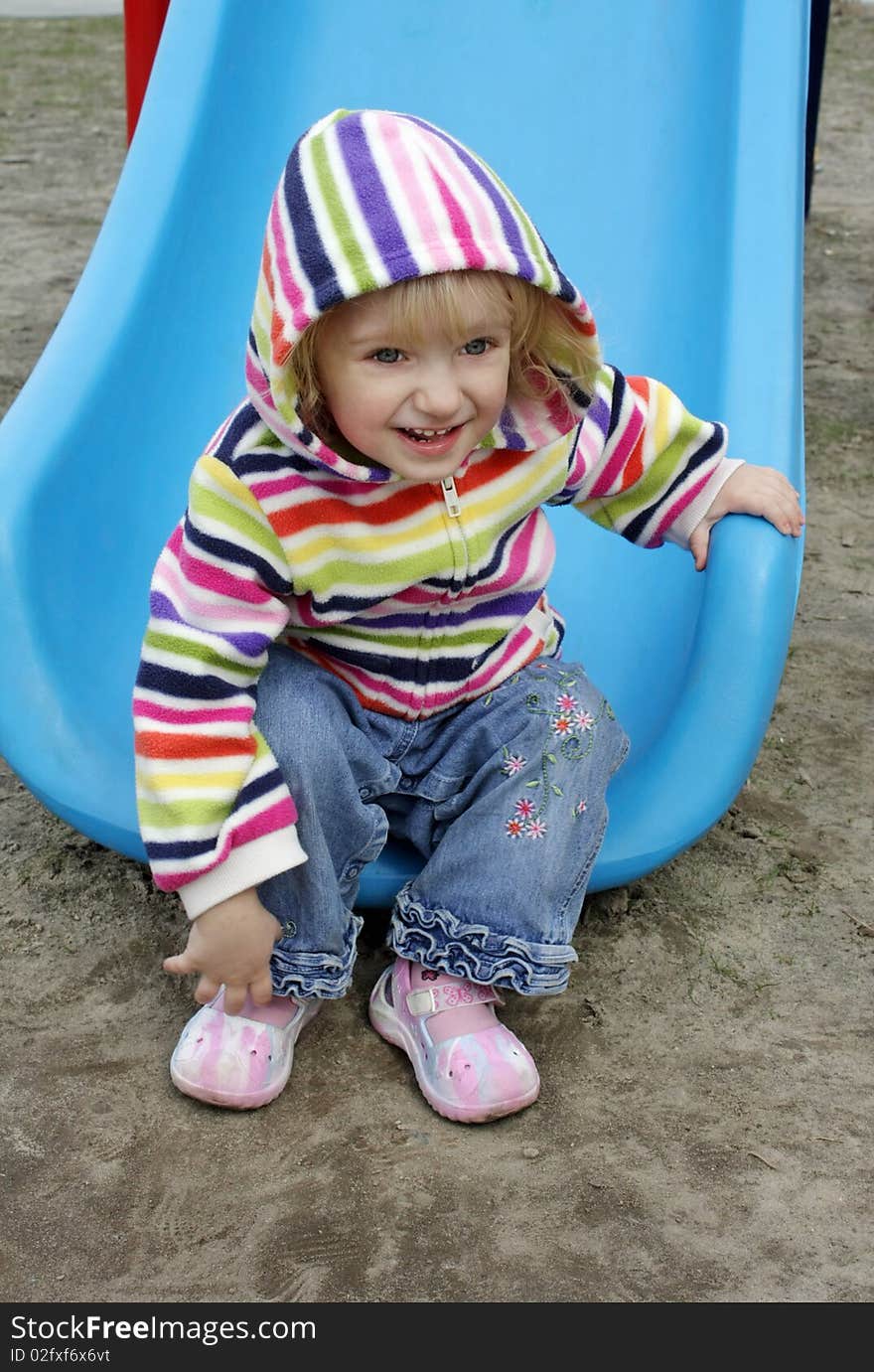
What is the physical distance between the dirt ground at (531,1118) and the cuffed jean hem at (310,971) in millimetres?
68

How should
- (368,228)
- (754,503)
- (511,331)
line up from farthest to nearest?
(754,503), (511,331), (368,228)

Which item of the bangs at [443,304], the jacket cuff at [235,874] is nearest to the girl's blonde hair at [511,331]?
the bangs at [443,304]

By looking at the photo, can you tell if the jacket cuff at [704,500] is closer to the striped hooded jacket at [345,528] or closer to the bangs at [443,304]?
the striped hooded jacket at [345,528]

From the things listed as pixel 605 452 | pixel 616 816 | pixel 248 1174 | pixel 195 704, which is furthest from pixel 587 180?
pixel 248 1174

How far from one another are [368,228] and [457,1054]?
662 millimetres

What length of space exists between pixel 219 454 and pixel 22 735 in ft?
1.18

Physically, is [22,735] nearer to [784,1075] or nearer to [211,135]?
[784,1075]

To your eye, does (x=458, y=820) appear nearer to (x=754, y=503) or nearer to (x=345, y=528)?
(x=345, y=528)

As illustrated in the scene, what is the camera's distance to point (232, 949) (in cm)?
131

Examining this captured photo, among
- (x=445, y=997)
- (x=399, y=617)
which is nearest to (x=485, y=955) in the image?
(x=445, y=997)

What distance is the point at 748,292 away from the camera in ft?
6.10

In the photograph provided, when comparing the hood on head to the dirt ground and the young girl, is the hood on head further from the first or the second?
the dirt ground

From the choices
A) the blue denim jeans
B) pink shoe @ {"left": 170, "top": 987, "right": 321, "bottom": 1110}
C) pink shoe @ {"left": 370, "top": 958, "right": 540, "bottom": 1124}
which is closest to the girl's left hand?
the blue denim jeans

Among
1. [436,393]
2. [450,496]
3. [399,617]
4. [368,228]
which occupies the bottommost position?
[399,617]
